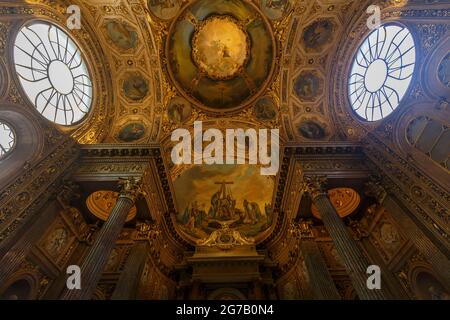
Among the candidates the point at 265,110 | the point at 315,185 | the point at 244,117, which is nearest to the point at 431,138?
the point at 315,185

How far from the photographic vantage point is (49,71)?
10.7 meters

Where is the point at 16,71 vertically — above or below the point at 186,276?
above

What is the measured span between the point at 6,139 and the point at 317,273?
12.8 metres

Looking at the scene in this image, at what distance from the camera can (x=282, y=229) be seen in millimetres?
14531

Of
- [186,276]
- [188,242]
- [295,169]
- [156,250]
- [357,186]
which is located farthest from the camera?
[188,242]

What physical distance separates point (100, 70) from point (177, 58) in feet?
13.2

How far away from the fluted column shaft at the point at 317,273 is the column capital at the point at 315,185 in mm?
2573

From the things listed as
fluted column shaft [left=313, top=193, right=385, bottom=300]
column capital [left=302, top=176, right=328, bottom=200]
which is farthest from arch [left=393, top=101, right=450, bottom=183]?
fluted column shaft [left=313, top=193, right=385, bottom=300]

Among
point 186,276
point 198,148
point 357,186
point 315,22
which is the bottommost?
point 186,276

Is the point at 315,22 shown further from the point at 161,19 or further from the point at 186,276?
the point at 186,276

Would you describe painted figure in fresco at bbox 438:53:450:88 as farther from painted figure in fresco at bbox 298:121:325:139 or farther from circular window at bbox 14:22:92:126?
circular window at bbox 14:22:92:126

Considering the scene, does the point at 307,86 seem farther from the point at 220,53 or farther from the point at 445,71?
the point at 445,71
